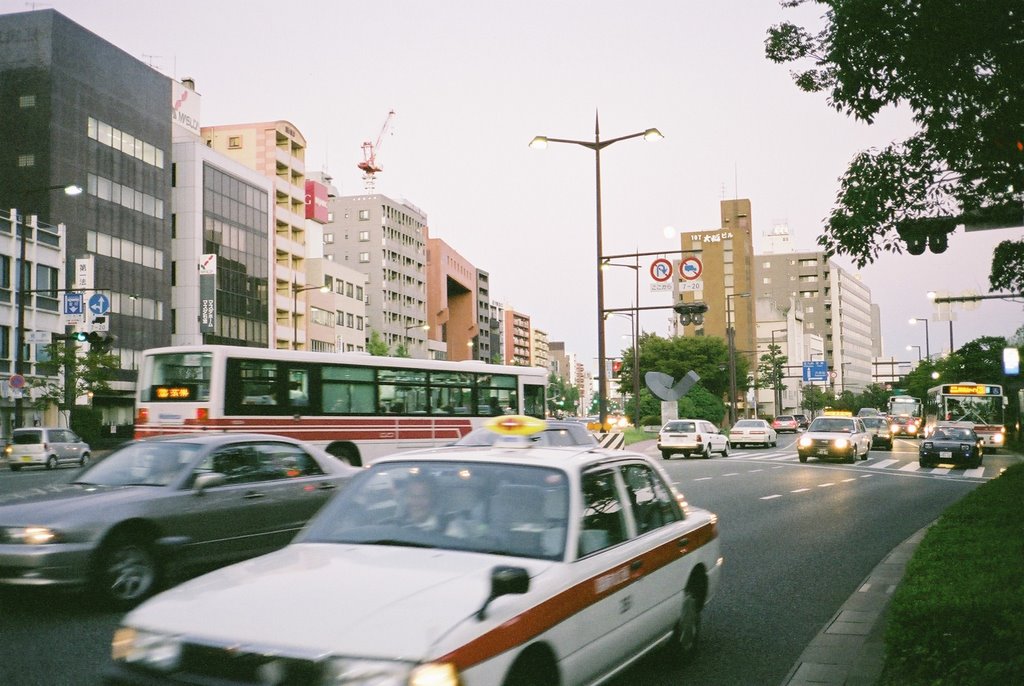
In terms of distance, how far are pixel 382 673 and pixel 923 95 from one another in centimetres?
957

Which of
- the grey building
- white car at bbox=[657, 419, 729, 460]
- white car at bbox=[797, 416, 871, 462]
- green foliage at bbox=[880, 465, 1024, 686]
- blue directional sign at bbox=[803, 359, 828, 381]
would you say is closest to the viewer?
green foliage at bbox=[880, 465, 1024, 686]

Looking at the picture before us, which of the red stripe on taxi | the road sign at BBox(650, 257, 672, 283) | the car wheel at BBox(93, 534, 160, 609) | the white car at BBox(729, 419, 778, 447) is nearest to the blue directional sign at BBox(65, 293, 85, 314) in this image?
the road sign at BBox(650, 257, 672, 283)

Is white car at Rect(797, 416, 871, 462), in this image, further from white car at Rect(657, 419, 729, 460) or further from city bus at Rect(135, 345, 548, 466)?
city bus at Rect(135, 345, 548, 466)

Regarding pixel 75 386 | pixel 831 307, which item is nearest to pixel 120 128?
pixel 75 386

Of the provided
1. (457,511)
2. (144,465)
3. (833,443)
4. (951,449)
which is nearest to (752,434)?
(833,443)

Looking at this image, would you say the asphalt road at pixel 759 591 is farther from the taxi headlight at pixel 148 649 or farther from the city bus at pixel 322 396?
the city bus at pixel 322 396

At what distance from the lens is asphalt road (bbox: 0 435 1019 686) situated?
19.1ft

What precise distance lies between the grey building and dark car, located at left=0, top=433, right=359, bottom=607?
4487cm

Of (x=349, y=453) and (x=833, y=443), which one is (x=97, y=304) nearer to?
(x=349, y=453)

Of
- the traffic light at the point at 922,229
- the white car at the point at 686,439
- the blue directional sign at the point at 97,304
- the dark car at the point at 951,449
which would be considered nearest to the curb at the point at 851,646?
the traffic light at the point at 922,229

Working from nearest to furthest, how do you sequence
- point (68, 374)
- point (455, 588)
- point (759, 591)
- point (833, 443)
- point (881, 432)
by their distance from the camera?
point (455, 588)
point (759, 591)
point (833, 443)
point (881, 432)
point (68, 374)

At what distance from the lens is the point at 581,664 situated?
14.0 ft

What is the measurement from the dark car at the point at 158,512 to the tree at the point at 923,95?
282 inches

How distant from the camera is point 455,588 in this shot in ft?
12.4
